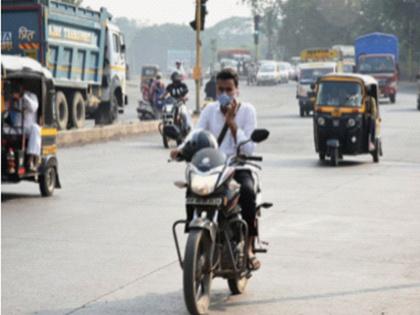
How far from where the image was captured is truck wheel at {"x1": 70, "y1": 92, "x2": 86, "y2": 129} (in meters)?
32.2

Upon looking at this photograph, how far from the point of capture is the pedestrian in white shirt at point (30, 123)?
15.8 m

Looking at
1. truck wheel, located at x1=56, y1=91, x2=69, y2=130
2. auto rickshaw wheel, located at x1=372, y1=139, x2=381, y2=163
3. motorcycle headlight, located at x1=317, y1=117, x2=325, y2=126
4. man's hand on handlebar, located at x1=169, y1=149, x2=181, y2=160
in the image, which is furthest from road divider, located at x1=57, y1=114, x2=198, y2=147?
man's hand on handlebar, located at x1=169, y1=149, x2=181, y2=160

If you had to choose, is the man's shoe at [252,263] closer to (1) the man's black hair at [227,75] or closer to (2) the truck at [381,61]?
(1) the man's black hair at [227,75]

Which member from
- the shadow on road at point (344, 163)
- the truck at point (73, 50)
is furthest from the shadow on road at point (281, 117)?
the shadow on road at point (344, 163)

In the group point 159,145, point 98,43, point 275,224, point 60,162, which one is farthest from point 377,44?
point 275,224

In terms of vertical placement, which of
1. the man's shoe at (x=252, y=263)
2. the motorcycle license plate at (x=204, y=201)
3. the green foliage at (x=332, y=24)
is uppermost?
the green foliage at (x=332, y=24)

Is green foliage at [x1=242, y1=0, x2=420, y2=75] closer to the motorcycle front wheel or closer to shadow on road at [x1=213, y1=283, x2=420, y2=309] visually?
shadow on road at [x1=213, y1=283, x2=420, y2=309]

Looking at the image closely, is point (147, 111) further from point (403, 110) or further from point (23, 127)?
point (23, 127)

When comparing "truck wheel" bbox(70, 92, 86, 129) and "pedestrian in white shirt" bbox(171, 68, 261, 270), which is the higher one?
"pedestrian in white shirt" bbox(171, 68, 261, 270)

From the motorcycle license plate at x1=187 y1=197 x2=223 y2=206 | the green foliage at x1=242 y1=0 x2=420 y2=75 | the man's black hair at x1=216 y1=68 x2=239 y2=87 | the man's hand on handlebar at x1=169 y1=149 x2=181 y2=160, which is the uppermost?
the green foliage at x1=242 y1=0 x2=420 y2=75

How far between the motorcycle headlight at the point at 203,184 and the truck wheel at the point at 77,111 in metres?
24.6

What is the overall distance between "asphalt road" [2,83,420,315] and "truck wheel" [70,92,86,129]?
10364 mm

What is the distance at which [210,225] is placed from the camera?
25.5 feet

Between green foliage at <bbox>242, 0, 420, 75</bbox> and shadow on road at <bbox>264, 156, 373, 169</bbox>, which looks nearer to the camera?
shadow on road at <bbox>264, 156, 373, 169</bbox>
